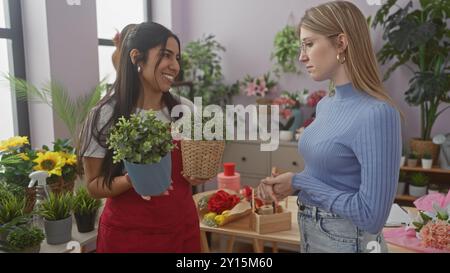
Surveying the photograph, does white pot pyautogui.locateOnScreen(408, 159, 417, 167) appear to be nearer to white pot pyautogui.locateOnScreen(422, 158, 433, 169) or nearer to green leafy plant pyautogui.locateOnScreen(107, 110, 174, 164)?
white pot pyautogui.locateOnScreen(422, 158, 433, 169)

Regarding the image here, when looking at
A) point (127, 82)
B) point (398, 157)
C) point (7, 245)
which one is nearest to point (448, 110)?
point (398, 157)

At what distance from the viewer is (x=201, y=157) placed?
1228mm

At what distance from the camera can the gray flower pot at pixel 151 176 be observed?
99 centimetres

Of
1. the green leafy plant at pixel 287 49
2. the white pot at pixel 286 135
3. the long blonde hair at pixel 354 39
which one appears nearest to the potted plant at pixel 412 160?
the white pot at pixel 286 135

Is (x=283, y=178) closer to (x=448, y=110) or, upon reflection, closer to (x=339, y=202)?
(x=339, y=202)

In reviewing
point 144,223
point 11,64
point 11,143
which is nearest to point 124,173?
point 144,223

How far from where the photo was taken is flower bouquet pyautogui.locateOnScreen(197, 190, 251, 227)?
198 cm

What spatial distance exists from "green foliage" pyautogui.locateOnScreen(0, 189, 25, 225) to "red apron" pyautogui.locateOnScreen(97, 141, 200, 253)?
34 centimetres

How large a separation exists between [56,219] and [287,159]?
2360 mm

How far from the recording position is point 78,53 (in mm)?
2764

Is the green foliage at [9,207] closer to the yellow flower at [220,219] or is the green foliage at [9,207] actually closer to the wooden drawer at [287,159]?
the yellow flower at [220,219]

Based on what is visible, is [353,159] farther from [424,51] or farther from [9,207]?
[424,51]

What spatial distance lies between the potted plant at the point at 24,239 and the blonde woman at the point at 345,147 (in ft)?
2.67

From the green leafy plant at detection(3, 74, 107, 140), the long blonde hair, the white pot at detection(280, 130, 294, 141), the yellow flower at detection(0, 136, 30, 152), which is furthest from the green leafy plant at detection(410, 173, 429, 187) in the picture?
the yellow flower at detection(0, 136, 30, 152)
